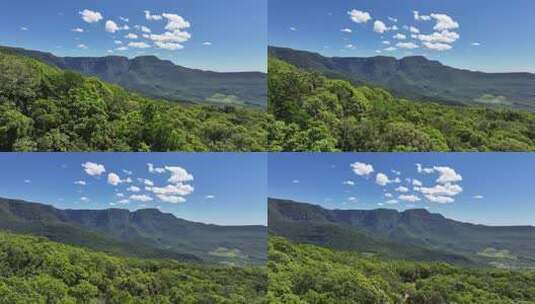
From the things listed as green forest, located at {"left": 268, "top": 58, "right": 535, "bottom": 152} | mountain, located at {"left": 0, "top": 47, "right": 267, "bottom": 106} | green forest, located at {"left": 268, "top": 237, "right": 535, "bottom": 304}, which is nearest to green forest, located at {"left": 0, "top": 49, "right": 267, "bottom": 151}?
mountain, located at {"left": 0, "top": 47, "right": 267, "bottom": 106}

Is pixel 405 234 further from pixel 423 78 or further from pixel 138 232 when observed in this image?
pixel 138 232

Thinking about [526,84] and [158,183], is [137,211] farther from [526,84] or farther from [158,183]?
[526,84]

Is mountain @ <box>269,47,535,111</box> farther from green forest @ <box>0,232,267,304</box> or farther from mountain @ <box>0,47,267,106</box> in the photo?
green forest @ <box>0,232,267,304</box>

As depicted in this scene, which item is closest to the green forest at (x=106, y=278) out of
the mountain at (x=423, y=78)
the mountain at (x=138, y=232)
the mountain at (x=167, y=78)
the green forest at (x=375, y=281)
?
the mountain at (x=138, y=232)

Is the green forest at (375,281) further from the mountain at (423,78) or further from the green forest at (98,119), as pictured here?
the mountain at (423,78)

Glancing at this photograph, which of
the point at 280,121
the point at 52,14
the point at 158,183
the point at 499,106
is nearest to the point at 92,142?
the point at 158,183

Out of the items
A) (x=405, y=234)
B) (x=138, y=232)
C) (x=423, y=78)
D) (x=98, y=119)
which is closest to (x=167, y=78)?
(x=98, y=119)
